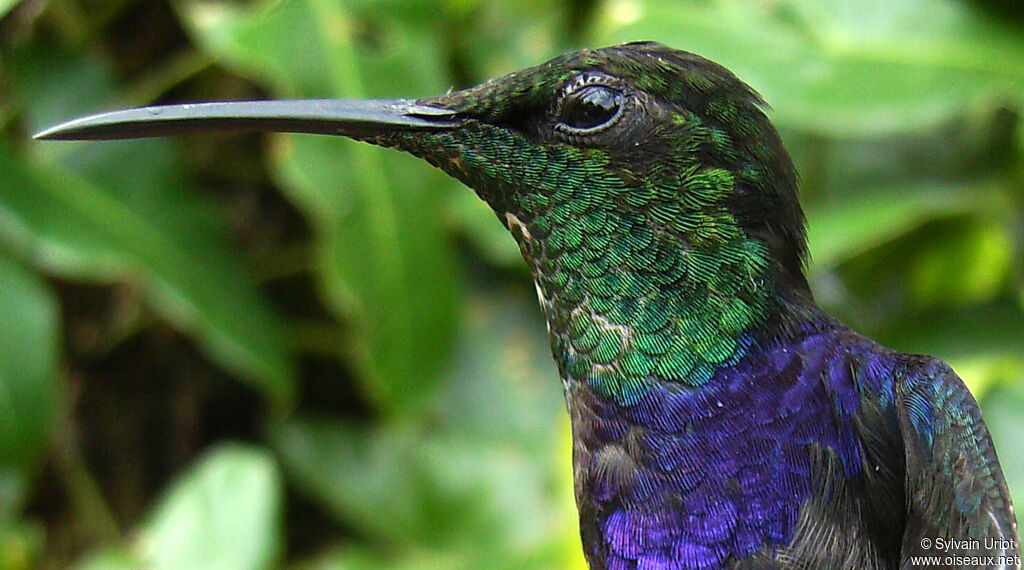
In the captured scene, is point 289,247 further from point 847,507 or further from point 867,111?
point 847,507

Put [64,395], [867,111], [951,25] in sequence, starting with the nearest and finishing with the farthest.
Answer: [867,111] → [951,25] → [64,395]

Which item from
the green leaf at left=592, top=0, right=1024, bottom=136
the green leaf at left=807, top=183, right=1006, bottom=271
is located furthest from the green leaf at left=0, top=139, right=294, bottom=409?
the green leaf at left=807, top=183, right=1006, bottom=271

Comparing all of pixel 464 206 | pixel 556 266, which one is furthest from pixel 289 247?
pixel 556 266

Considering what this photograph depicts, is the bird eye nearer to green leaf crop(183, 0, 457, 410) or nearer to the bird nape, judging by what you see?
the bird nape

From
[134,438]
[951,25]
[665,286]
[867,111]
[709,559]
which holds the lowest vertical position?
[709,559]

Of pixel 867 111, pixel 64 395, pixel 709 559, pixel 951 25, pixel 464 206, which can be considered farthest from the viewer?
pixel 64 395

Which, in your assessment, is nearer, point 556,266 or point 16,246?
point 556,266

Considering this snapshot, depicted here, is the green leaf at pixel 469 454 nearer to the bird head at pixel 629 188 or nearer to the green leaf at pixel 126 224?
the green leaf at pixel 126 224
